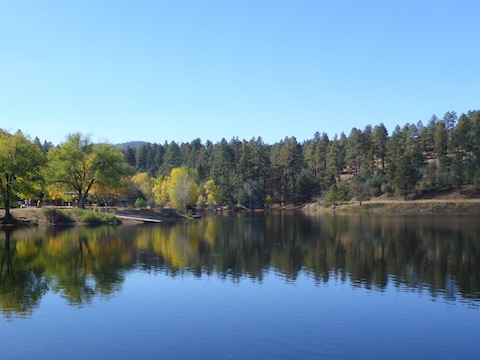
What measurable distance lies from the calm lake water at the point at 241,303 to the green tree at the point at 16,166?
25137mm

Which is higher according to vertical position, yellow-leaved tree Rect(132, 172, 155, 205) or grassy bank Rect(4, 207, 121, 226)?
yellow-leaved tree Rect(132, 172, 155, 205)

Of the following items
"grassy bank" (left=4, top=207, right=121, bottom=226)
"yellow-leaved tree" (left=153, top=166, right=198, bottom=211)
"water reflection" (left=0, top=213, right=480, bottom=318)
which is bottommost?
"water reflection" (left=0, top=213, right=480, bottom=318)

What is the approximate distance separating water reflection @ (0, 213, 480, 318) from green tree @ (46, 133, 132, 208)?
26010mm

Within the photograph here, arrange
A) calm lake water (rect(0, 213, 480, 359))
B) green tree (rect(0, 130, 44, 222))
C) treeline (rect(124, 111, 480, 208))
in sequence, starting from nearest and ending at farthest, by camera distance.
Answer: calm lake water (rect(0, 213, 480, 359)) < green tree (rect(0, 130, 44, 222)) < treeline (rect(124, 111, 480, 208))

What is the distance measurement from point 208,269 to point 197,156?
5745 inches

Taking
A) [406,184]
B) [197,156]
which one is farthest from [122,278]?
[197,156]

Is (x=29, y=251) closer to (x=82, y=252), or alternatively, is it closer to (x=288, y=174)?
(x=82, y=252)

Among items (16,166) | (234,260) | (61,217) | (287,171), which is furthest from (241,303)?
(287,171)

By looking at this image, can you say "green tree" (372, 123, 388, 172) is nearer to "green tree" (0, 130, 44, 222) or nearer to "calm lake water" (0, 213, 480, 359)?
"calm lake water" (0, 213, 480, 359)

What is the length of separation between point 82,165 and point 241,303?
222ft

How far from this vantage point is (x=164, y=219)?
93938mm

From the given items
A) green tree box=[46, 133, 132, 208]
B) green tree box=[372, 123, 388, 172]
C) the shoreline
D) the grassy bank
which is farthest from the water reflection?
green tree box=[372, 123, 388, 172]

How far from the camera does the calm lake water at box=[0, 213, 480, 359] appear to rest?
16.6 meters

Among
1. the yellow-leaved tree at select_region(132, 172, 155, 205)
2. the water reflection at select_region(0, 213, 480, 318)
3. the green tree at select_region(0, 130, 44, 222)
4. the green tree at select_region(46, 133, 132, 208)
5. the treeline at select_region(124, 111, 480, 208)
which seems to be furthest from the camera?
the yellow-leaved tree at select_region(132, 172, 155, 205)
